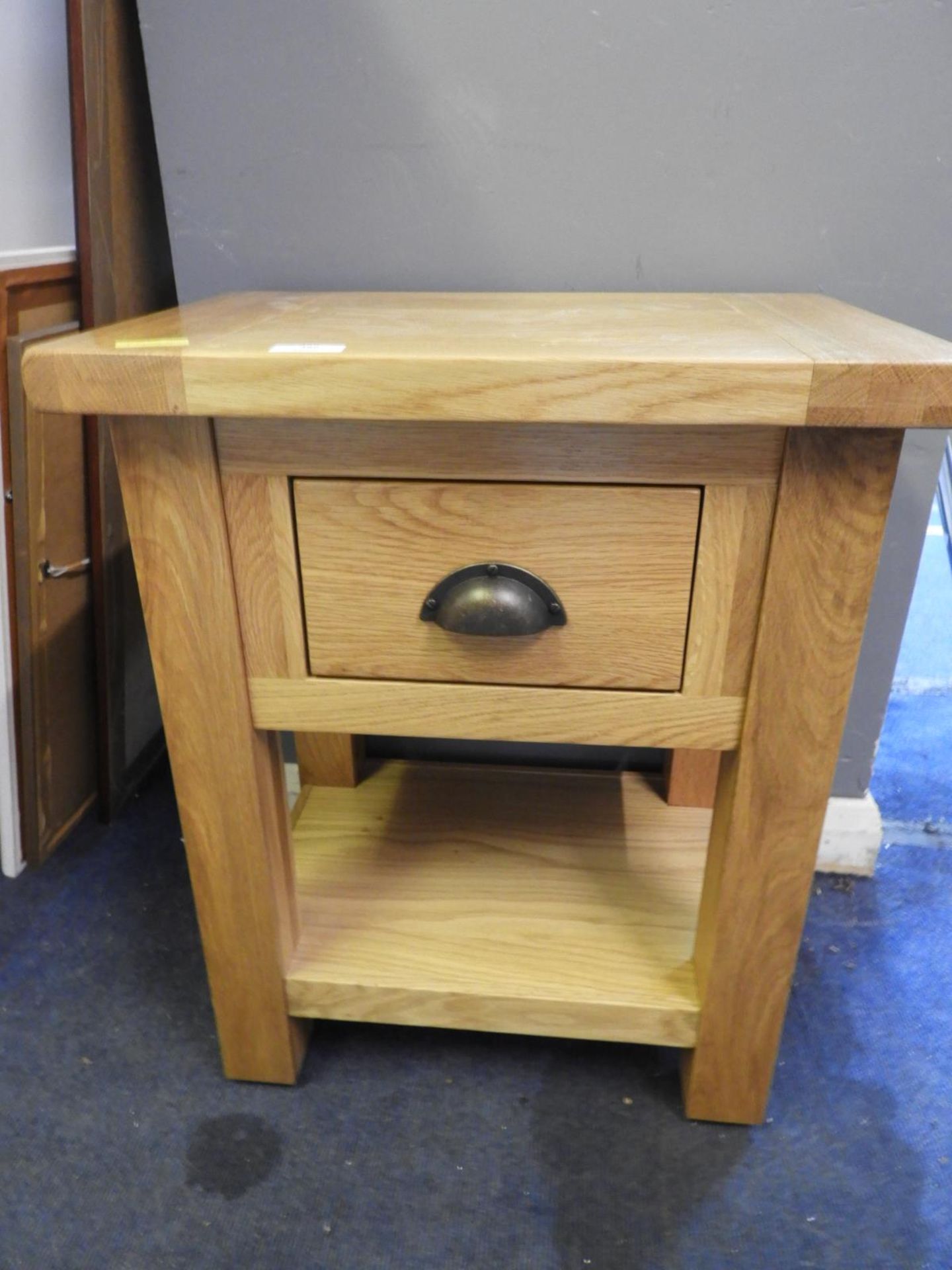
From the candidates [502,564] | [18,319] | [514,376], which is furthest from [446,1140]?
[18,319]

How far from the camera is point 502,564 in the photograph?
0.58 m

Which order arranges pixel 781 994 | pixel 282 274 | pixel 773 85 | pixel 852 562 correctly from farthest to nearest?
pixel 282 274, pixel 773 85, pixel 781 994, pixel 852 562

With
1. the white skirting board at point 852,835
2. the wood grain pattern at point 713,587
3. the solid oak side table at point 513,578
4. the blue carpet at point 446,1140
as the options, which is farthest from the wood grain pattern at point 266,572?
the white skirting board at point 852,835

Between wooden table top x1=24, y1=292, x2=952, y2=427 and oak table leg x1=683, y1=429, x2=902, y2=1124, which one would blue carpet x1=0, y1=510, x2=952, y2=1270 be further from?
wooden table top x1=24, y1=292, x2=952, y2=427

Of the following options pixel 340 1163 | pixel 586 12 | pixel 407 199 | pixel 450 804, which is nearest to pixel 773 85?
pixel 586 12

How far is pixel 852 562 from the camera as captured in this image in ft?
1.83

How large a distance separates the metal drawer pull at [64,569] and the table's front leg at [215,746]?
0.40 metres

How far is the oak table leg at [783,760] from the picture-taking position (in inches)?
21.2

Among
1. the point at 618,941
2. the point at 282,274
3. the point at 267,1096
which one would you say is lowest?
the point at 267,1096

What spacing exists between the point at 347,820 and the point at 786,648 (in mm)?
515

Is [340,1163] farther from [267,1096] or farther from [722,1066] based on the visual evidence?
[722,1066]

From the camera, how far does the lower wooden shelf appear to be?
0.72 m

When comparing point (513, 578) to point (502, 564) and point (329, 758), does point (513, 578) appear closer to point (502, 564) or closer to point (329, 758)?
point (502, 564)

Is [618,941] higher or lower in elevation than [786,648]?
lower
